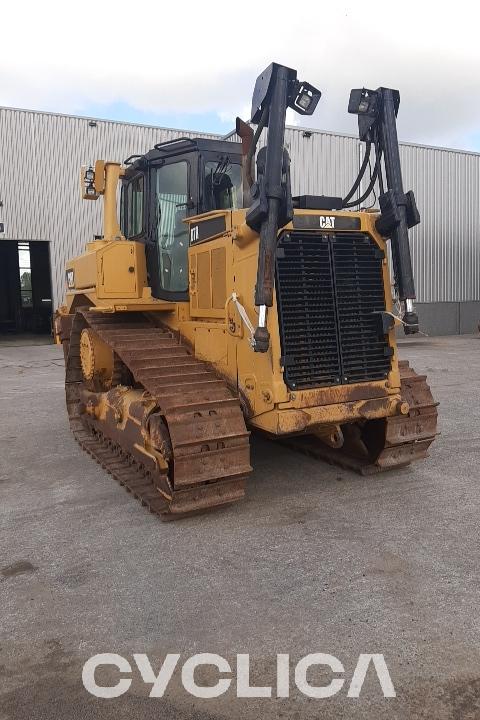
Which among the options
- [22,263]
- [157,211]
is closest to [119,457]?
[157,211]

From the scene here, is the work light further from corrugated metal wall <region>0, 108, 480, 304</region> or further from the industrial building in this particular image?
the industrial building

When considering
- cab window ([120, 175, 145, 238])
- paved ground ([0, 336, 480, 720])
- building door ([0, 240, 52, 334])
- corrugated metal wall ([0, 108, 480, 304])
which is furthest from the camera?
building door ([0, 240, 52, 334])

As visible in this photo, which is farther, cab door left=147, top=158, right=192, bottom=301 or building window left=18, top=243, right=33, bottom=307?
building window left=18, top=243, right=33, bottom=307

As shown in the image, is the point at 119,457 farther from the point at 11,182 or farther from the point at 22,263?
the point at 22,263

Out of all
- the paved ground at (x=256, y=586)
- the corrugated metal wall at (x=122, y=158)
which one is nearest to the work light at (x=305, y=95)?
the paved ground at (x=256, y=586)

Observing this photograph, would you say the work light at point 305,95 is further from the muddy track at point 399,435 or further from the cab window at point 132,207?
the muddy track at point 399,435

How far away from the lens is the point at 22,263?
99.2ft

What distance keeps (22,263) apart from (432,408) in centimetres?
A: 2856

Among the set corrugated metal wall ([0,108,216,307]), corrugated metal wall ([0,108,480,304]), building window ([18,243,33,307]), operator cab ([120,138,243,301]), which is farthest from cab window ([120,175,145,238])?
building window ([18,243,33,307])

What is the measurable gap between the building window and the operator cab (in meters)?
25.6

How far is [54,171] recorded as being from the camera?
21.0 m

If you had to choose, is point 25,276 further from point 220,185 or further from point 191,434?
point 191,434

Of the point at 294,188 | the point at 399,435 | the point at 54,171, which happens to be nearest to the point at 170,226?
the point at 399,435

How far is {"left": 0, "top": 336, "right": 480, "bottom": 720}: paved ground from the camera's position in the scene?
2598mm
